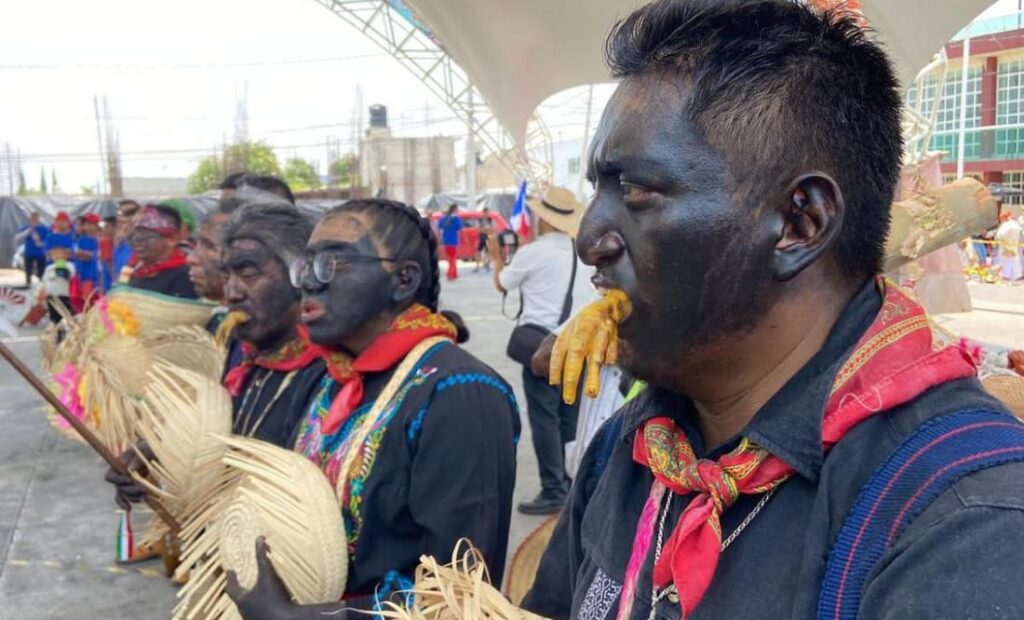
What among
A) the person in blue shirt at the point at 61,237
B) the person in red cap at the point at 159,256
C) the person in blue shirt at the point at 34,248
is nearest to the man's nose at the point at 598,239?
the person in red cap at the point at 159,256

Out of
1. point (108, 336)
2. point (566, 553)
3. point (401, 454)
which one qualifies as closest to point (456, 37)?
point (108, 336)

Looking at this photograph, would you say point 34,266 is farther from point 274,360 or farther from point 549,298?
point 274,360

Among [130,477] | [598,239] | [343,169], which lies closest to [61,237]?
[130,477]

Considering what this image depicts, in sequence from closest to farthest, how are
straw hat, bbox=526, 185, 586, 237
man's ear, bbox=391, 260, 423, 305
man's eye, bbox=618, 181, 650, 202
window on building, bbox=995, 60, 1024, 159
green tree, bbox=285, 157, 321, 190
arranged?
man's eye, bbox=618, 181, 650, 202
man's ear, bbox=391, 260, 423, 305
straw hat, bbox=526, 185, 586, 237
window on building, bbox=995, 60, 1024, 159
green tree, bbox=285, 157, 321, 190

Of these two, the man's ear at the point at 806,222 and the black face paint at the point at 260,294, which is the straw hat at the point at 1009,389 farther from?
the black face paint at the point at 260,294

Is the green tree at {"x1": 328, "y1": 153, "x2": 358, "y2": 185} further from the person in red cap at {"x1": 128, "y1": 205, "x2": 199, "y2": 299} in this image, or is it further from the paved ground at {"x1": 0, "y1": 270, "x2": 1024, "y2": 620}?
the person in red cap at {"x1": 128, "y1": 205, "x2": 199, "y2": 299}

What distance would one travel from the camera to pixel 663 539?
3.49 ft

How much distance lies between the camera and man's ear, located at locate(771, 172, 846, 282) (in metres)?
0.95

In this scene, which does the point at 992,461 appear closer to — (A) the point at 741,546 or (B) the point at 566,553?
(A) the point at 741,546

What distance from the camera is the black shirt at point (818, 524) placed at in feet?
2.49

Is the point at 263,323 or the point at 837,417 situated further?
the point at 263,323

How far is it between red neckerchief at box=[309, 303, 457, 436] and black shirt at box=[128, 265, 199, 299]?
2667 millimetres

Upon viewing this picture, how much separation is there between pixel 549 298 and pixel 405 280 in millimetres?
2461

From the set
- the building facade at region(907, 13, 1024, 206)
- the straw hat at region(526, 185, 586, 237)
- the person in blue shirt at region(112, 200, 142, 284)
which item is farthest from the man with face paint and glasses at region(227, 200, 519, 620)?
the building facade at region(907, 13, 1024, 206)
